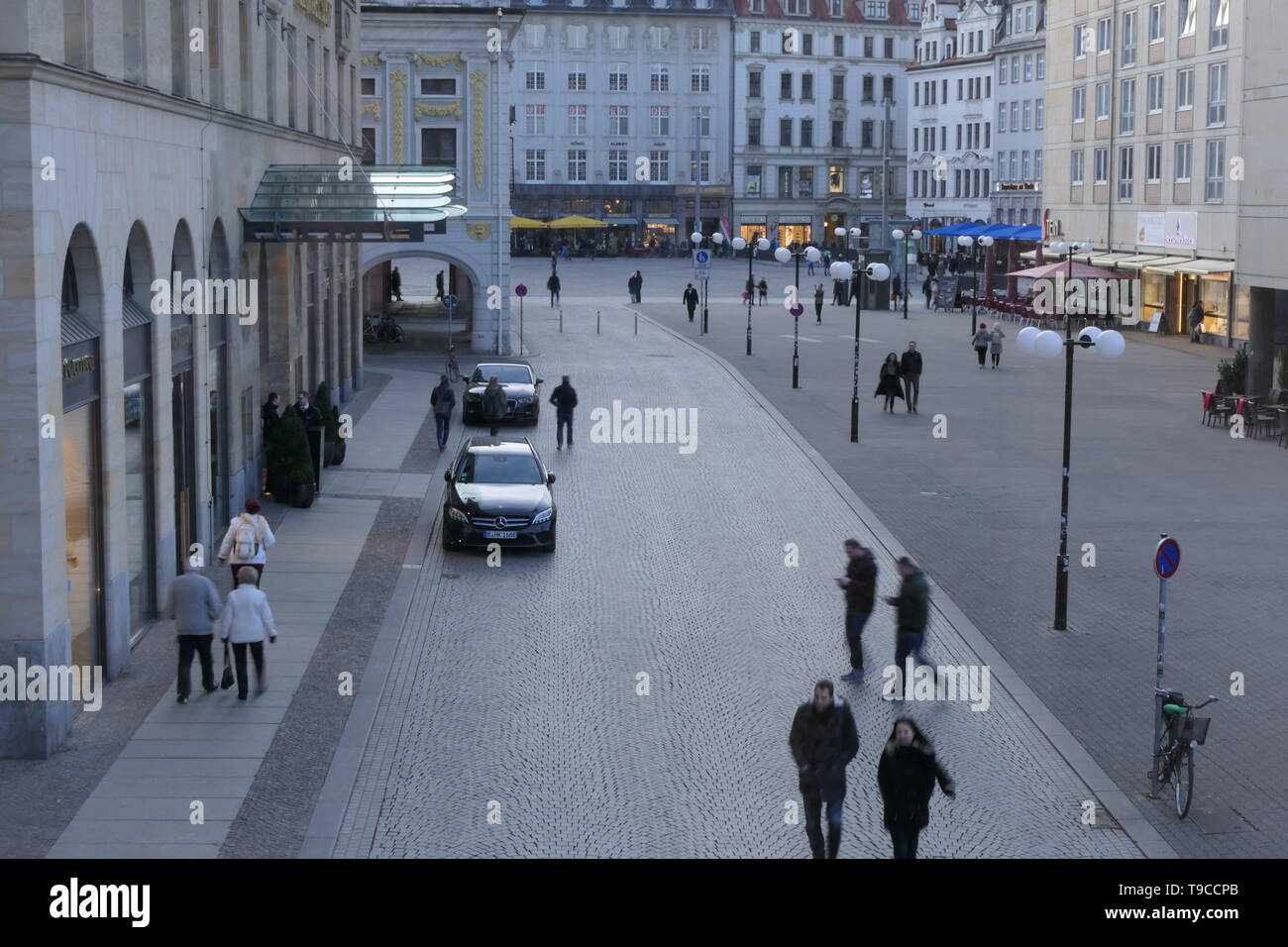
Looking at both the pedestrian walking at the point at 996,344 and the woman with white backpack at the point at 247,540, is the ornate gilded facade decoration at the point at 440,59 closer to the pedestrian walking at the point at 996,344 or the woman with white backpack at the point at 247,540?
the pedestrian walking at the point at 996,344

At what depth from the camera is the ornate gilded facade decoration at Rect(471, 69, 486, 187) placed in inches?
2090

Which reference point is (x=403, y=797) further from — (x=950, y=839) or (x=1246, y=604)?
(x=1246, y=604)

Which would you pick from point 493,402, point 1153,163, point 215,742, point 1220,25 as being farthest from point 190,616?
point 1153,163

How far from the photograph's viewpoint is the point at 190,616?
16625mm

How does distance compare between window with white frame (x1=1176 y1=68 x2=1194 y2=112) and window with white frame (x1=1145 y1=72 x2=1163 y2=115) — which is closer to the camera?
window with white frame (x1=1176 y1=68 x2=1194 y2=112)

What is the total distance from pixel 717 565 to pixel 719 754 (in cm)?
799

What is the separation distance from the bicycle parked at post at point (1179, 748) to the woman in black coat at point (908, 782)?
2.64 meters

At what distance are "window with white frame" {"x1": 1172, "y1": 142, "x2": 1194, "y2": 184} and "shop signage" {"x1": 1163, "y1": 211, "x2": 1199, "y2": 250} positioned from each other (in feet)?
3.93

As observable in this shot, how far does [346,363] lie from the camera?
4159cm

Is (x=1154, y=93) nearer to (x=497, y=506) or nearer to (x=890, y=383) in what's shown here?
(x=890, y=383)

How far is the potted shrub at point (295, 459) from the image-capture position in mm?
26875

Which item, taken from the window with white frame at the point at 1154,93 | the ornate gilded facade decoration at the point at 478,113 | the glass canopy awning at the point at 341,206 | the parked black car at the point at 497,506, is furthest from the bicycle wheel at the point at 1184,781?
the window with white frame at the point at 1154,93

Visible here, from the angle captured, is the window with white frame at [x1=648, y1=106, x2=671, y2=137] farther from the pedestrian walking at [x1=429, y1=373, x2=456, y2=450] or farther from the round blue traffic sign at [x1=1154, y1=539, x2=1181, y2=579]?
the round blue traffic sign at [x1=1154, y1=539, x2=1181, y2=579]

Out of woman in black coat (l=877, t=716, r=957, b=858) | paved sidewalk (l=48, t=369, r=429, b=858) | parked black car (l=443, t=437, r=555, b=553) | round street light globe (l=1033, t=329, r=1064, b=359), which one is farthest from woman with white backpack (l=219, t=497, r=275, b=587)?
woman in black coat (l=877, t=716, r=957, b=858)
